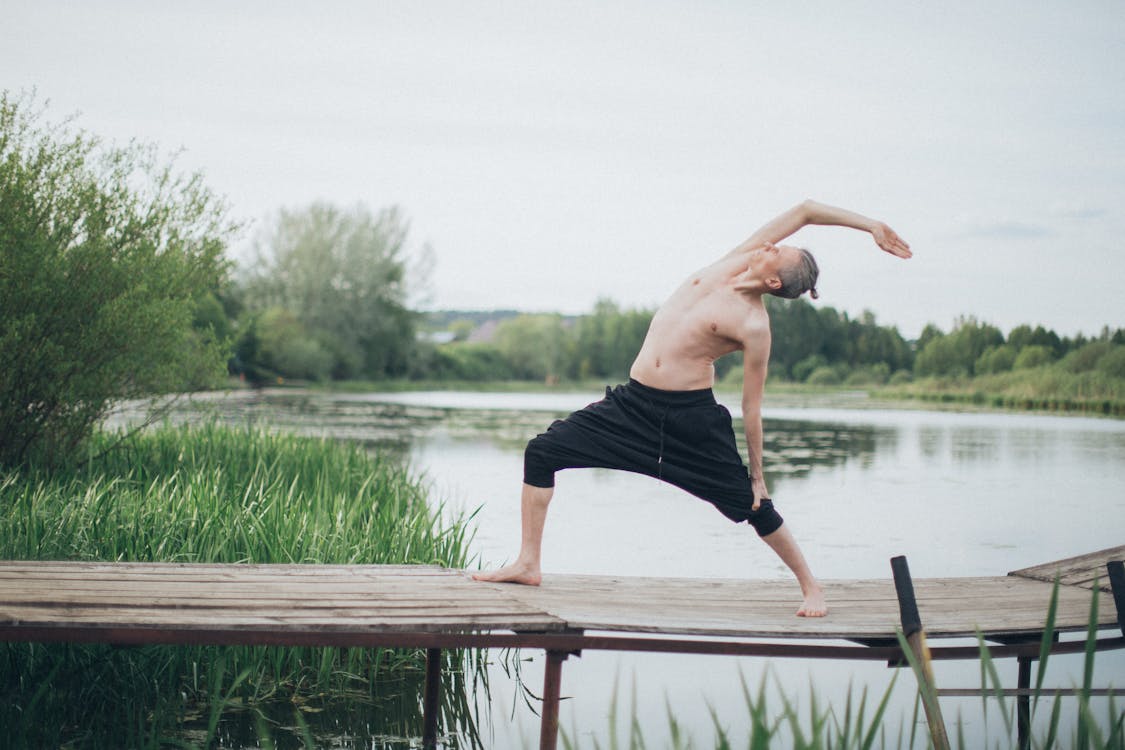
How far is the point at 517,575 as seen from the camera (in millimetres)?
4219

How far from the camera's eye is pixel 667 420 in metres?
4.04

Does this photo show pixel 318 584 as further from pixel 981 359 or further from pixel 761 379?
pixel 981 359

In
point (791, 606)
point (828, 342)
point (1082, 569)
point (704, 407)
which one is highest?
point (828, 342)

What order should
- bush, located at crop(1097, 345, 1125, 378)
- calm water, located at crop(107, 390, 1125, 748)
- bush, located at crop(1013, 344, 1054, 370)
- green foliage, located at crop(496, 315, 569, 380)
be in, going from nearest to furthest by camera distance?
calm water, located at crop(107, 390, 1125, 748), bush, located at crop(1097, 345, 1125, 378), bush, located at crop(1013, 344, 1054, 370), green foliage, located at crop(496, 315, 569, 380)

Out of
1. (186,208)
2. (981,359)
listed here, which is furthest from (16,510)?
(981,359)

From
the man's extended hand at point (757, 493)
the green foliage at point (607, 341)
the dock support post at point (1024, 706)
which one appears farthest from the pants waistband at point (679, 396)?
the green foliage at point (607, 341)

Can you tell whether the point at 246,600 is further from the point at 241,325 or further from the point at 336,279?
the point at 336,279

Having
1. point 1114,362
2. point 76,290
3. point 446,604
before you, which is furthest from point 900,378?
point 446,604

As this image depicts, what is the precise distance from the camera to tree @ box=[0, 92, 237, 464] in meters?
7.68

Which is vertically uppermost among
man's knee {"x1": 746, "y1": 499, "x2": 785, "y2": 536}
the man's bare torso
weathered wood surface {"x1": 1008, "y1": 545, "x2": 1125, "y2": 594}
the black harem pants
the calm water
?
the man's bare torso

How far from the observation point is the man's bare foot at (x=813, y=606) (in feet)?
12.6

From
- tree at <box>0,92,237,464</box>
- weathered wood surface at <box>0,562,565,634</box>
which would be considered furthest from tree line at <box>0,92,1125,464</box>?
weathered wood surface at <box>0,562,565,634</box>

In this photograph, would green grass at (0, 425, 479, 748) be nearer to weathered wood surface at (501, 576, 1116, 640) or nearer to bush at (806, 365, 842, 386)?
weathered wood surface at (501, 576, 1116, 640)

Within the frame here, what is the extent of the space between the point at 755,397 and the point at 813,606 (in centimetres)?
80
